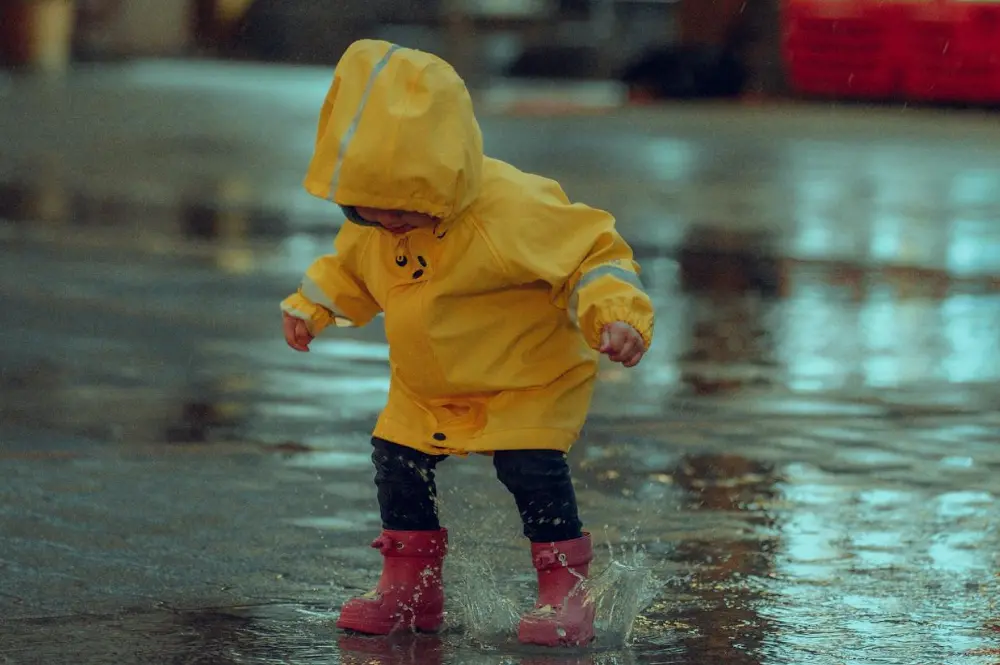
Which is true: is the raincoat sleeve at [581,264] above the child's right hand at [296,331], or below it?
above

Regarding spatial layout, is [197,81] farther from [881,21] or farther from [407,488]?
[407,488]

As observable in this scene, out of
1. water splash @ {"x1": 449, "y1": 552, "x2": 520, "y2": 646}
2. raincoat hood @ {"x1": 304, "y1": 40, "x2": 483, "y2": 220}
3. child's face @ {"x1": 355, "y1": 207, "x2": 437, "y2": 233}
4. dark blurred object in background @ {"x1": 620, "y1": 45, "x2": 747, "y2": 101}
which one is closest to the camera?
raincoat hood @ {"x1": 304, "y1": 40, "x2": 483, "y2": 220}

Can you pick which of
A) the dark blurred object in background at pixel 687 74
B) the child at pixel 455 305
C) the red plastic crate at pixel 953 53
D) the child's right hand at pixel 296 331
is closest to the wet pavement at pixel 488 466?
the child at pixel 455 305

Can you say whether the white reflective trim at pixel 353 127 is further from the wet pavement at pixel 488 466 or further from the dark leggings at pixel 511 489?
the wet pavement at pixel 488 466

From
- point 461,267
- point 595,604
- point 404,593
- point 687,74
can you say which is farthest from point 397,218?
point 687,74

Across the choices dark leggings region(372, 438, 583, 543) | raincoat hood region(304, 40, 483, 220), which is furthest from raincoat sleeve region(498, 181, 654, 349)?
dark leggings region(372, 438, 583, 543)

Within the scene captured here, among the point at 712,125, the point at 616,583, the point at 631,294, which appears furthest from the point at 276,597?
the point at 712,125

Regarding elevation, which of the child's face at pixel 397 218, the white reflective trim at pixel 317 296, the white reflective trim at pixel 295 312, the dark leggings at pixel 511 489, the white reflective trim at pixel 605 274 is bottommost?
the dark leggings at pixel 511 489

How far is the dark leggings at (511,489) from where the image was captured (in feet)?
12.9

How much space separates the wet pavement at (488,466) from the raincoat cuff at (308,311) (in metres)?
0.61

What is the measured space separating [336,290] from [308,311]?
3.0 inches

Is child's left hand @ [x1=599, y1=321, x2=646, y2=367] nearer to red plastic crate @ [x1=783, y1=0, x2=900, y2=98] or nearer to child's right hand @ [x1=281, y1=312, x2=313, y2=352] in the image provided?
child's right hand @ [x1=281, y1=312, x2=313, y2=352]

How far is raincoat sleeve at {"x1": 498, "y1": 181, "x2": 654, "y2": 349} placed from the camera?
149 inches

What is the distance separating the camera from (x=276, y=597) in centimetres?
426
